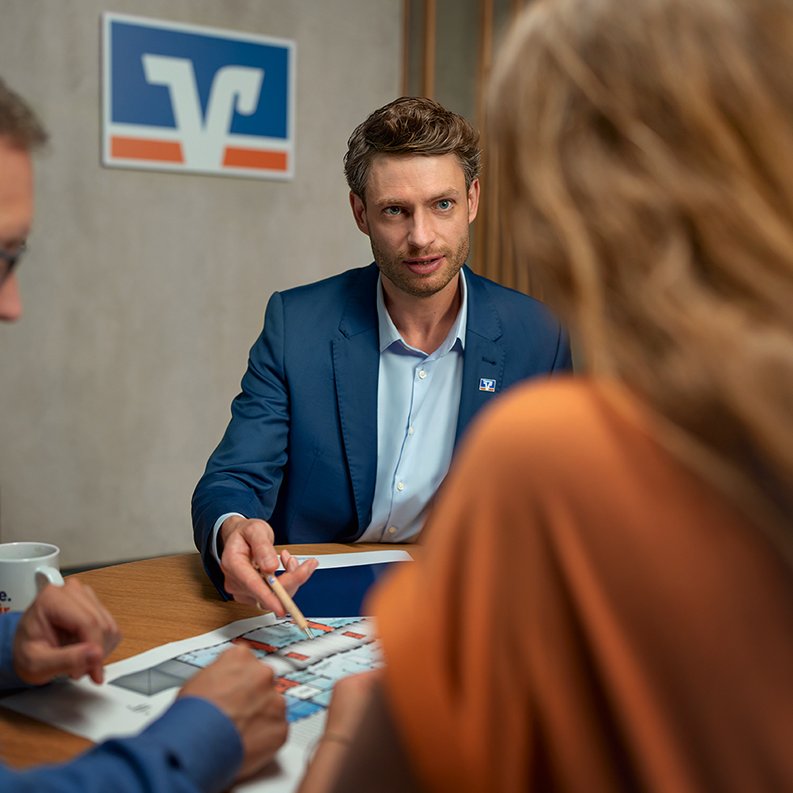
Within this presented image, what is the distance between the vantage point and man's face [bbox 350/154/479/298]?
2.18m

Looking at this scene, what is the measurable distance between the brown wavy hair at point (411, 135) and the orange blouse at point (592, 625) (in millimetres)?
1778

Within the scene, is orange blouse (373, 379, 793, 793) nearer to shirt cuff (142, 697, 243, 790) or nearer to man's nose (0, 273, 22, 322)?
shirt cuff (142, 697, 243, 790)

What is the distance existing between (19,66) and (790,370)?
3.79 m

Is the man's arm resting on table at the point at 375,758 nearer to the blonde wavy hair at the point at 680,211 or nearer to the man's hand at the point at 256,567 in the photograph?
the blonde wavy hair at the point at 680,211

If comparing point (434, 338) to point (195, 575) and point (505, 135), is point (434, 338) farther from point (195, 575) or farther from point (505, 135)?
point (505, 135)

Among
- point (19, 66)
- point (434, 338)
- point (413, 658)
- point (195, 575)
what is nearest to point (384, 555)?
point (195, 575)

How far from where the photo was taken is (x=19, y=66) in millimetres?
3619

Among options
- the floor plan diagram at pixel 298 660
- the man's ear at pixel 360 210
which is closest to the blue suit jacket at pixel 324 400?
the man's ear at pixel 360 210

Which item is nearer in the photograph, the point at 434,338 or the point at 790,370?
the point at 790,370

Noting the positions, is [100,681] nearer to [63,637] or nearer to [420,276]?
[63,637]

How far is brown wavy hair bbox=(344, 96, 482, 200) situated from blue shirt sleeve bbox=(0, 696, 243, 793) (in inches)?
62.7

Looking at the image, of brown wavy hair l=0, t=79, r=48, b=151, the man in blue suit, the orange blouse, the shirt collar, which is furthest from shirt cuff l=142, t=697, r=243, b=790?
the shirt collar

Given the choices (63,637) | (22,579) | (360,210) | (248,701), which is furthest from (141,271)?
(248,701)

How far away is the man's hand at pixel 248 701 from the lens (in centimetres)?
93
